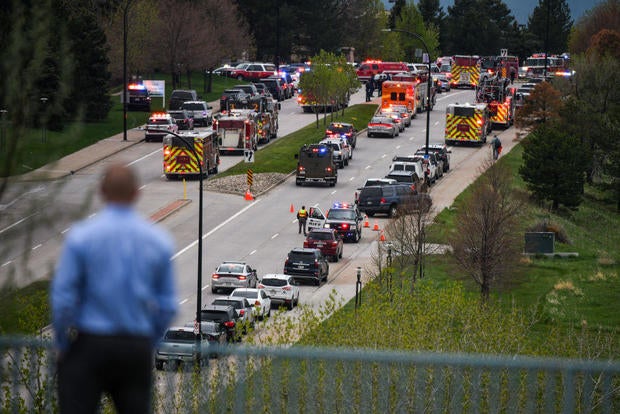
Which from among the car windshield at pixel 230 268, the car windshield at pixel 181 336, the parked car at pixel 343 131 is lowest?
the car windshield at pixel 230 268

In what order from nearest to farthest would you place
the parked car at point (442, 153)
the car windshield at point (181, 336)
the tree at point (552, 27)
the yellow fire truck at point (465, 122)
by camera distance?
A: the car windshield at point (181, 336) < the parked car at point (442, 153) < the yellow fire truck at point (465, 122) < the tree at point (552, 27)

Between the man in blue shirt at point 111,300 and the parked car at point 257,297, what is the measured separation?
1386 inches

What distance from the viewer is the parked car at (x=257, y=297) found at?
42.6 meters

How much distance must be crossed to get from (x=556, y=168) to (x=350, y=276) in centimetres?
2235

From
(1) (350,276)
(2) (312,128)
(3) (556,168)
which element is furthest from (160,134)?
(1) (350,276)

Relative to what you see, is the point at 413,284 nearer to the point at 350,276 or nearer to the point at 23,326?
the point at 350,276

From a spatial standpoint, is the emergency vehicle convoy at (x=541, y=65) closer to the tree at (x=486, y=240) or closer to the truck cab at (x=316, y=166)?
the truck cab at (x=316, y=166)

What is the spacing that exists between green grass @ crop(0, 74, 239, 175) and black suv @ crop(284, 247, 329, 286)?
9292 millimetres

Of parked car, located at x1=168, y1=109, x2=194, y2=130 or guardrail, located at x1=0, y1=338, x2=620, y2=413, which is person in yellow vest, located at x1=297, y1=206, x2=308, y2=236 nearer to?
parked car, located at x1=168, y1=109, x2=194, y2=130

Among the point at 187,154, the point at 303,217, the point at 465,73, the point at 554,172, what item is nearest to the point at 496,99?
the point at 554,172

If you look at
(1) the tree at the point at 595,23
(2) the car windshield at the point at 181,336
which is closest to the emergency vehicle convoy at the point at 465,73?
(1) the tree at the point at 595,23

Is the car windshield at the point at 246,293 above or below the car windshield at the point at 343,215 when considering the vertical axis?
below

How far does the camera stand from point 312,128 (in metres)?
87.9

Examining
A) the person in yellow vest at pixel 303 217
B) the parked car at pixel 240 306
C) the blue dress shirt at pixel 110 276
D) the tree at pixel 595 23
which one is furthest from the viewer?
the tree at pixel 595 23
